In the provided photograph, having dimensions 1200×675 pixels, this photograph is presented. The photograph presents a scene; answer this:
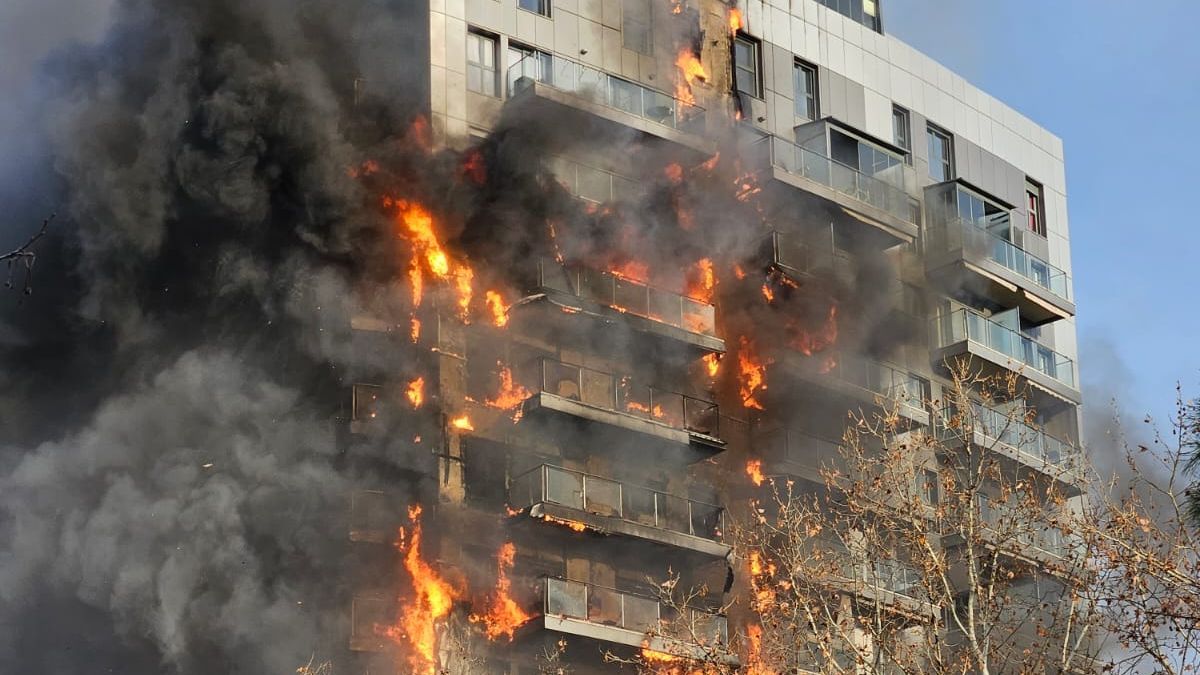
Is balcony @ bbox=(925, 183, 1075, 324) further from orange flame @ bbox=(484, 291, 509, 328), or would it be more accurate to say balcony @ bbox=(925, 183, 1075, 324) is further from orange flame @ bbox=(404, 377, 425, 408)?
orange flame @ bbox=(404, 377, 425, 408)

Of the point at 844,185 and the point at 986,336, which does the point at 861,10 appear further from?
the point at 986,336

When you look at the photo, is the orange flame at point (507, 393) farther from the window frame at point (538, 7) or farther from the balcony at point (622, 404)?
the window frame at point (538, 7)

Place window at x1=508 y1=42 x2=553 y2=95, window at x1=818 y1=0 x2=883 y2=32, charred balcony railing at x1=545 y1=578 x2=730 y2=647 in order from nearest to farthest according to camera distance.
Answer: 1. charred balcony railing at x1=545 y1=578 x2=730 y2=647
2. window at x1=508 y1=42 x2=553 y2=95
3. window at x1=818 y1=0 x2=883 y2=32

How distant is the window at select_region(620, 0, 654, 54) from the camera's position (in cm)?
5450

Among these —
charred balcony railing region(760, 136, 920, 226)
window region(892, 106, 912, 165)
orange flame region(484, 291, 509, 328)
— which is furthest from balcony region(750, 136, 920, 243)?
orange flame region(484, 291, 509, 328)

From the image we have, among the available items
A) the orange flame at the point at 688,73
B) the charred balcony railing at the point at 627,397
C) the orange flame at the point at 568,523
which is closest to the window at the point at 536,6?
the orange flame at the point at 688,73

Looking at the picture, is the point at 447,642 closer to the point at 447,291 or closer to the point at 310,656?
the point at 310,656

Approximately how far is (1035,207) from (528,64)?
22699 mm

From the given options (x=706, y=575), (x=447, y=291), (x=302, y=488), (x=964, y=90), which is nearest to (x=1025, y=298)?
(x=964, y=90)

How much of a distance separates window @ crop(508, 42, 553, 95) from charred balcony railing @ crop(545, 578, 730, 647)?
41.8 ft

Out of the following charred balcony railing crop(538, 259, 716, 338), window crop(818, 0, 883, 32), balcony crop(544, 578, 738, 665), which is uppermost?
window crop(818, 0, 883, 32)

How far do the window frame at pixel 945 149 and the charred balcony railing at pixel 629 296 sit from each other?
12521mm

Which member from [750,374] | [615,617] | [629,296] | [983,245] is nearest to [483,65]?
[629,296]

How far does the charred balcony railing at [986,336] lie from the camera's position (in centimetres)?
6006
